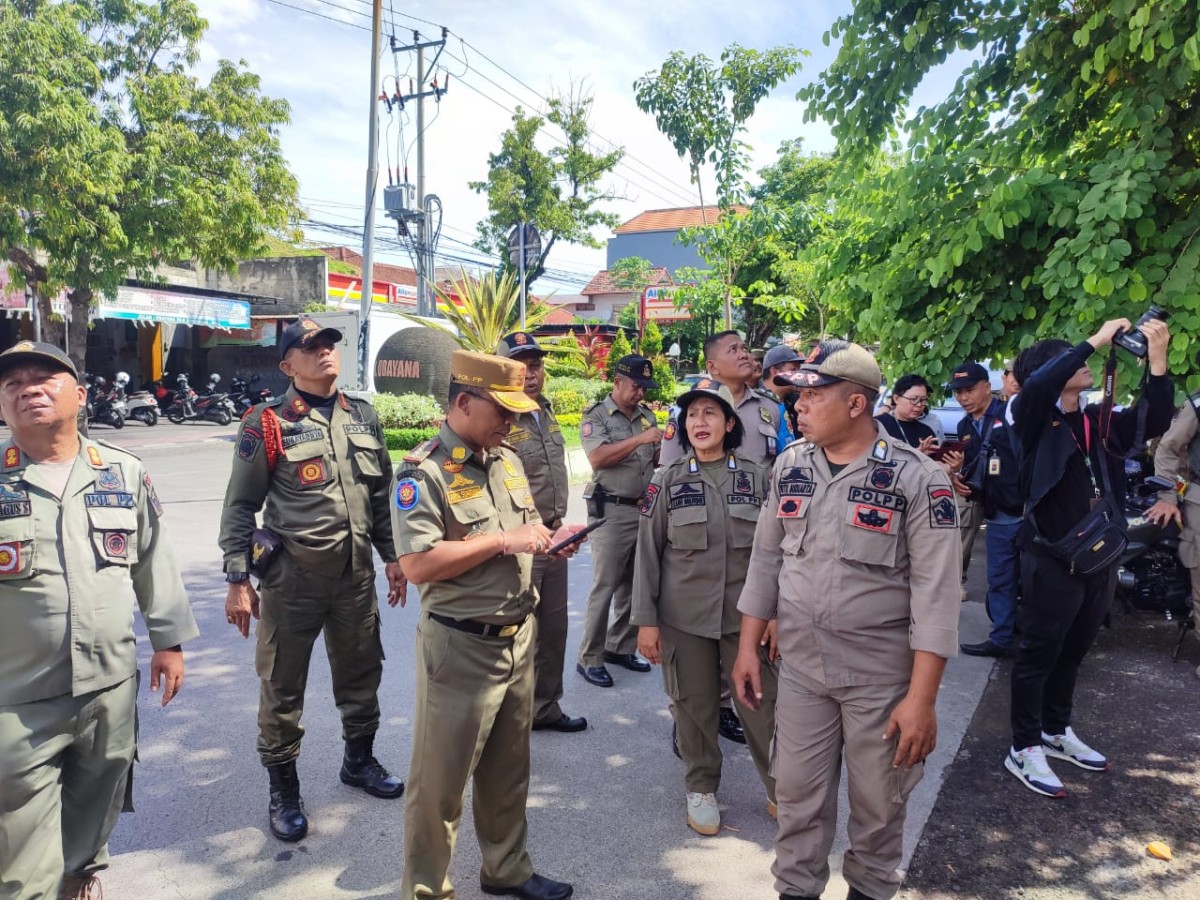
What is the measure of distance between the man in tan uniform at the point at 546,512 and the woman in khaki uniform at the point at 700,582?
74cm

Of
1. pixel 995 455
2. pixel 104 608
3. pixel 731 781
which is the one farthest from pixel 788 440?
pixel 104 608

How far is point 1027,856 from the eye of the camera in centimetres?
300

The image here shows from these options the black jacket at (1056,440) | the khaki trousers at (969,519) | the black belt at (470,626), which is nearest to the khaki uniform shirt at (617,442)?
the black jacket at (1056,440)

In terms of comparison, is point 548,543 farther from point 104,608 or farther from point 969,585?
point 969,585

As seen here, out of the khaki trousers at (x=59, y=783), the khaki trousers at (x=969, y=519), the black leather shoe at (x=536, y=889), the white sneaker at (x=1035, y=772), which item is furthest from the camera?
the khaki trousers at (x=969, y=519)

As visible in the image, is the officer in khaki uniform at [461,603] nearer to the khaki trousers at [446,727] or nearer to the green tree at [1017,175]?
the khaki trousers at [446,727]

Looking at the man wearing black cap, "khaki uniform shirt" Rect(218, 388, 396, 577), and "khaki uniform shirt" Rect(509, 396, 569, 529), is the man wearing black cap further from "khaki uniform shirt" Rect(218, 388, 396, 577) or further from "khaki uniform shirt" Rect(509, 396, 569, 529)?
"khaki uniform shirt" Rect(509, 396, 569, 529)

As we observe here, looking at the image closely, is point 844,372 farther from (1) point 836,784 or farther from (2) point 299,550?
(2) point 299,550

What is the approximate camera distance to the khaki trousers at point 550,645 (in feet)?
13.0

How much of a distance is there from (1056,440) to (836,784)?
6.06ft

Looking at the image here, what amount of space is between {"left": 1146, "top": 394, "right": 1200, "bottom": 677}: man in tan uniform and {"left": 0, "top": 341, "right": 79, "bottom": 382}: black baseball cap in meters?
5.16

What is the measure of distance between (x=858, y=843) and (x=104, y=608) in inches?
91.7

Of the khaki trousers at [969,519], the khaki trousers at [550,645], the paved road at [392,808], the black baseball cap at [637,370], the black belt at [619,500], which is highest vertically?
the black baseball cap at [637,370]

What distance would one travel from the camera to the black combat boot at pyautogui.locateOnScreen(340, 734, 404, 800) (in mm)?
3322
